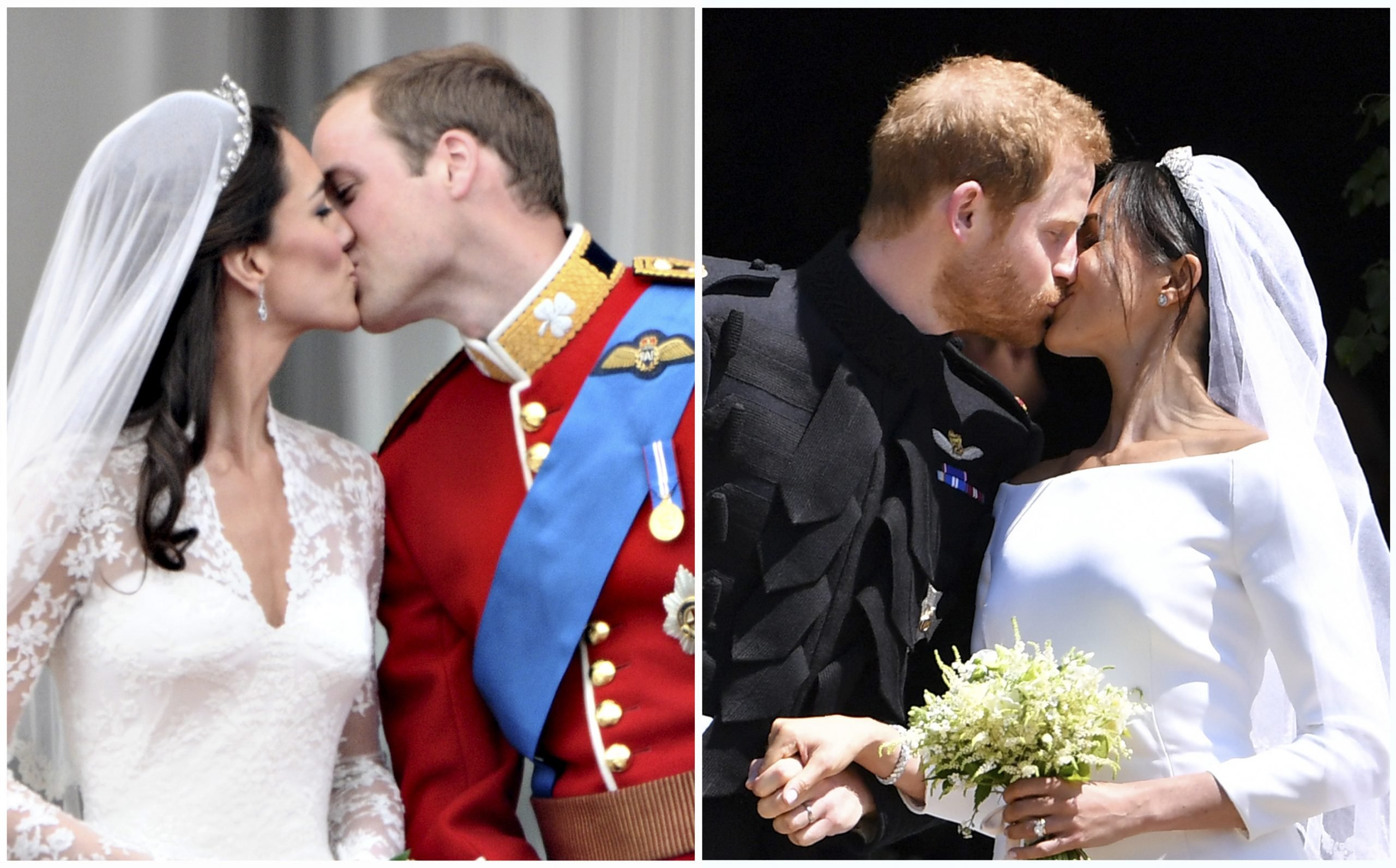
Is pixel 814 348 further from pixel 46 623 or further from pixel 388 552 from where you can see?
pixel 46 623

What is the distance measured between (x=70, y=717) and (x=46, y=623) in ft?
0.48

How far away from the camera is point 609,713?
235 centimetres

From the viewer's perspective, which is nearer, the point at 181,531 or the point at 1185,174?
the point at 181,531

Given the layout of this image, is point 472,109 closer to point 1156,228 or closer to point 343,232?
point 343,232

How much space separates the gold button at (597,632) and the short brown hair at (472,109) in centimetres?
67

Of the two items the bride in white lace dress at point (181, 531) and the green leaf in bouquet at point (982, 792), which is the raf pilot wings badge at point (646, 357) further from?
the green leaf in bouquet at point (982, 792)

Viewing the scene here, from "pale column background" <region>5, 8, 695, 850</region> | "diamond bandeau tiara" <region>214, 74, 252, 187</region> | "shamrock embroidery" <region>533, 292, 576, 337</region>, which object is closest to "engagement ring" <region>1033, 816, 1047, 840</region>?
"pale column background" <region>5, 8, 695, 850</region>

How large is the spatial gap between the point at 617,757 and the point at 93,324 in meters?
1.00

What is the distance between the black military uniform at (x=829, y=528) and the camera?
2.41 m

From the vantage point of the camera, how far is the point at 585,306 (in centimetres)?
246

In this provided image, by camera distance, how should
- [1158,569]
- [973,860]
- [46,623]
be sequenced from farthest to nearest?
1. [973,860]
2. [1158,569]
3. [46,623]

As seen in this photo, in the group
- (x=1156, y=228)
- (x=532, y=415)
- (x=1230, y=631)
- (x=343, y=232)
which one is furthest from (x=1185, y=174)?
(x=343, y=232)

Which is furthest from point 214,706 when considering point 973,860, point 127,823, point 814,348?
point 973,860

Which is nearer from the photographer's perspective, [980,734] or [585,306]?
[980,734]
